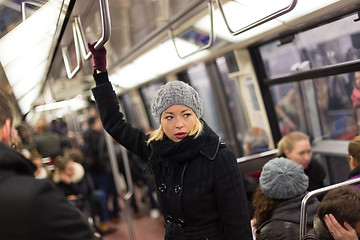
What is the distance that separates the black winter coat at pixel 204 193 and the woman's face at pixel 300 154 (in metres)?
0.94

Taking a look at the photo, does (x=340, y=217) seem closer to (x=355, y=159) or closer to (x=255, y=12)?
(x=355, y=159)

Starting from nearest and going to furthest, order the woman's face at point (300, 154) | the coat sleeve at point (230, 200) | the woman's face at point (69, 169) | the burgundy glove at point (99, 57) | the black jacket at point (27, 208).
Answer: the black jacket at point (27, 208) < the coat sleeve at point (230, 200) < the burgundy glove at point (99, 57) < the woman's face at point (300, 154) < the woman's face at point (69, 169)

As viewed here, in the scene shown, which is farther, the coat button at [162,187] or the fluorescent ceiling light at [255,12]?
the fluorescent ceiling light at [255,12]

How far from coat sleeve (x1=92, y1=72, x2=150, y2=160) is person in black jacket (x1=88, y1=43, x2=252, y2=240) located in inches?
6.5

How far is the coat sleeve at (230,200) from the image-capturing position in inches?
65.7

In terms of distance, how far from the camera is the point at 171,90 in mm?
1693

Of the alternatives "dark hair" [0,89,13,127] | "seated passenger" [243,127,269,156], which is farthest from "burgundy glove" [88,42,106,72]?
"seated passenger" [243,127,269,156]

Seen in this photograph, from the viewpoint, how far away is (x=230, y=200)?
1666 mm

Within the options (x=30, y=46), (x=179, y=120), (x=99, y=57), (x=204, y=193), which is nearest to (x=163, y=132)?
(x=179, y=120)

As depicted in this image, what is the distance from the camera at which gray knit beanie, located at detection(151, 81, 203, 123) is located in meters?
1.67

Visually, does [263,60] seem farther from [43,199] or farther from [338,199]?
[43,199]

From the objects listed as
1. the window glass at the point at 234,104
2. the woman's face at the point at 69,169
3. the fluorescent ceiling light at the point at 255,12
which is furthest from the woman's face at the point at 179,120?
the woman's face at the point at 69,169

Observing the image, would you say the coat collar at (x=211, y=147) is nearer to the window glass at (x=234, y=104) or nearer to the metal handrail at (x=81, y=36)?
the metal handrail at (x=81, y=36)

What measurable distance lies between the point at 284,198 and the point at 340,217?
0.33 m
